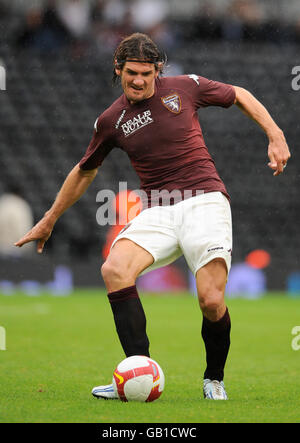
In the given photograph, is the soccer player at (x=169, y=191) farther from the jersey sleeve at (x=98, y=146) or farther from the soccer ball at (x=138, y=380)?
the soccer ball at (x=138, y=380)

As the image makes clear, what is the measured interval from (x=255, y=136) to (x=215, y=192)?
1139 cm

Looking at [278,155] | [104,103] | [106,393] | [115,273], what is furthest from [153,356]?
[104,103]

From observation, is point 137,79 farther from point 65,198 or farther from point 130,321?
point 130,321

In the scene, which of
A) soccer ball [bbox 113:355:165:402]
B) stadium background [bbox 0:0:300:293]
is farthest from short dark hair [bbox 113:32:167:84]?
stadium background [bbox 0:0:300:293]

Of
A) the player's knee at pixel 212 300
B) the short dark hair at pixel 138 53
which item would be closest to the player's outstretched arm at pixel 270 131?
the short dark hair at pixel 138 53

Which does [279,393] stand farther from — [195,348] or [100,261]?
[100,261]

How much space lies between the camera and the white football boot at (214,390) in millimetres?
4781

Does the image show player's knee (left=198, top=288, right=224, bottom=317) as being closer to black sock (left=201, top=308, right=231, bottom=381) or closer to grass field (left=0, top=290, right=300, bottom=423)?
black sock (left=201, top=308, right=231, bottom=381)

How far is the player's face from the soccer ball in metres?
1.43

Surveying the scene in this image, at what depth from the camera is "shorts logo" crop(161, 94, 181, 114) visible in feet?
16.3

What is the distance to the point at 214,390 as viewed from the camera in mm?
4812

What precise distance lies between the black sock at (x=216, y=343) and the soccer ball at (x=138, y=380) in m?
0.45

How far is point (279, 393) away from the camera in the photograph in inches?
197
